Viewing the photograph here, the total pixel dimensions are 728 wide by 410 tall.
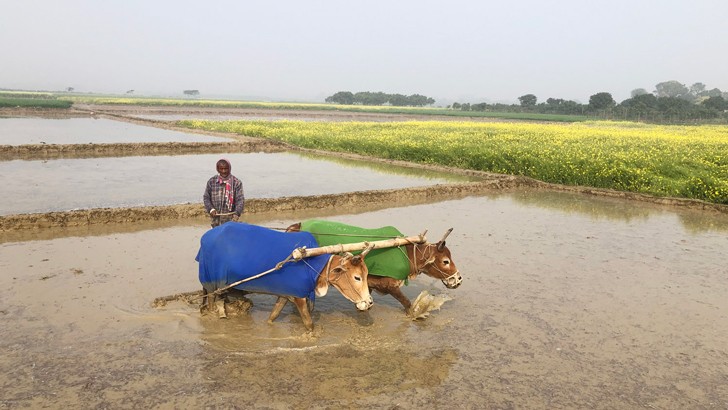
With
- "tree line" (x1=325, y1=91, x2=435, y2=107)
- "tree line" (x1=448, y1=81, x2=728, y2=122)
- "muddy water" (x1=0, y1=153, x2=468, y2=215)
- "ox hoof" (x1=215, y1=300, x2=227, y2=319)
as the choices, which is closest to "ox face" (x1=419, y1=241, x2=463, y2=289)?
"ox hoof" (x1=215, y1=300, x2=227, y2=319)

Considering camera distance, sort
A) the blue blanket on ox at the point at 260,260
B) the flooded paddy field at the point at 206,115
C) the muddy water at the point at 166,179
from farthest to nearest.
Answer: the flooded paddy field at the point at 206,115
the muddy water at the point at 166,179
the blue blanket on ox at the point at 260,260

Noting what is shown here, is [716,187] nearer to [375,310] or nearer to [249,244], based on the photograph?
[375,310]

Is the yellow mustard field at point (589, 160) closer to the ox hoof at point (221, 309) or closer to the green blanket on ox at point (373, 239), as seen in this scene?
the green blanket on ox at point (373, 239)

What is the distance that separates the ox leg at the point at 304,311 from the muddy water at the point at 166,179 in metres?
7.92

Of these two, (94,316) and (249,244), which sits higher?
(249,244)

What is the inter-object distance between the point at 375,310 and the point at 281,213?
629 centimetres

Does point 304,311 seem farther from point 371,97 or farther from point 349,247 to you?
point 371,97

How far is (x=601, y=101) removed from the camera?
8300cm

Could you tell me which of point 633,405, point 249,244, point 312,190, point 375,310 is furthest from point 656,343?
point 312,190

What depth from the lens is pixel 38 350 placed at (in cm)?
533

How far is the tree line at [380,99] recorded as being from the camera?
152 metres

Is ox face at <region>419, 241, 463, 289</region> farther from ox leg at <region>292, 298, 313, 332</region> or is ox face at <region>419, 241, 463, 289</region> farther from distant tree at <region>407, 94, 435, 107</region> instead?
distant tree at <region>407, 94, 435, 107</region>

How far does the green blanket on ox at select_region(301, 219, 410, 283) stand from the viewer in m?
6.07

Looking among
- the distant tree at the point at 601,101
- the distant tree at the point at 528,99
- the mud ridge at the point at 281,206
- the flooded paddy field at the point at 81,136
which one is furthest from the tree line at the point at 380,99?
the mud ridge at the point at 281,206
